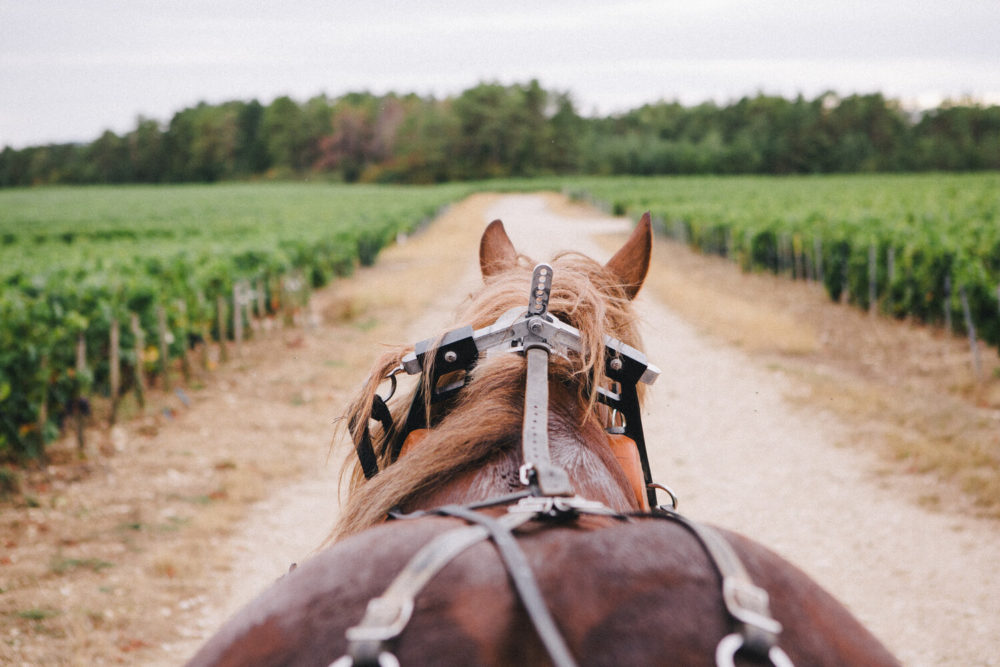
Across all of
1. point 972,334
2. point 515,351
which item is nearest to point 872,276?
point 972,334

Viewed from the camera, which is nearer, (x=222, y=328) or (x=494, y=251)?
(x=494, y=251)

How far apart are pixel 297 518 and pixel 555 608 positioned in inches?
176

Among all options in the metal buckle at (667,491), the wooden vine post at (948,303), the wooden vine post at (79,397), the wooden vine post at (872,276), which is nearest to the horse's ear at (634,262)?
the metal buckle at (667,491)

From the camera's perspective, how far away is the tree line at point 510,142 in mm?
82125

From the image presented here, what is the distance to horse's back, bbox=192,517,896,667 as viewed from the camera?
0.82 m

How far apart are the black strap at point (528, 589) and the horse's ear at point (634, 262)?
134 cm

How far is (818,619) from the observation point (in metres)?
0.92

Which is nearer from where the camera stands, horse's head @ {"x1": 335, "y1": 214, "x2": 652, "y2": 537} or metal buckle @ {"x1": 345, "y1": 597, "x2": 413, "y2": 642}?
metal buckle @ {"x1": 345, "y1": 597, "x2": 413, "y2": 642}

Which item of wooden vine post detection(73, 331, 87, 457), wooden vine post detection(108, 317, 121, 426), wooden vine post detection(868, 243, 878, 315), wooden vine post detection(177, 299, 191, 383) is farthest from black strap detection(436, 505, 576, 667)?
wooden vine post detection(868, 243, 878, 315)

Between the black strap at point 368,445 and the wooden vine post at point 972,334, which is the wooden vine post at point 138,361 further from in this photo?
the wooden vine post at point 972,334

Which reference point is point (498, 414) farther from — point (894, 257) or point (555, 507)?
point (894, 257)

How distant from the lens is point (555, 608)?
84cm

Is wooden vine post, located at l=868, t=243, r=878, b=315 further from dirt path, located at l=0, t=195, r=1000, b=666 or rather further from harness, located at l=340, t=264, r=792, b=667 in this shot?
harness, located at l=340, t=264, r=792, b=667

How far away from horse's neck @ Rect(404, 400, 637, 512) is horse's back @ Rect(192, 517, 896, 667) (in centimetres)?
34
